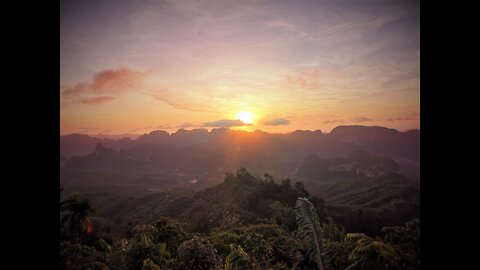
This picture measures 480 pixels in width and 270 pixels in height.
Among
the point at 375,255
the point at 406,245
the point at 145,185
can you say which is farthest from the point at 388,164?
the point at 375,255

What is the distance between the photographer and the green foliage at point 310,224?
2994 millimetres

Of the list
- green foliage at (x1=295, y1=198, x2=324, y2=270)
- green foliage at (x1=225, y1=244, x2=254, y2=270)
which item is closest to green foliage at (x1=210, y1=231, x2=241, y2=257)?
green foliage at (x1=225, y1=244, x2=254, y2=270)

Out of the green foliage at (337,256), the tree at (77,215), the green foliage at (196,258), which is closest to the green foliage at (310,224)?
the green foliage at (337,256)

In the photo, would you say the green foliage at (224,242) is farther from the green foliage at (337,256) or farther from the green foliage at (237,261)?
the green foliage at (237,261)

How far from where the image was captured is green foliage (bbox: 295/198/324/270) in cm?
299

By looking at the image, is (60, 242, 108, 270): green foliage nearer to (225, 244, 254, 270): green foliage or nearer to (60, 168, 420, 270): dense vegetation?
(60, 168, 420, 270): dense vegetation

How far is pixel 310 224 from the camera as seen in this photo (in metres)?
3.01

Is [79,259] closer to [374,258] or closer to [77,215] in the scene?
[374,258]

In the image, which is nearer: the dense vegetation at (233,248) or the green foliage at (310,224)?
the green foliage at (310,224)

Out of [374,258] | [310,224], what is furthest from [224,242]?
[310,224]

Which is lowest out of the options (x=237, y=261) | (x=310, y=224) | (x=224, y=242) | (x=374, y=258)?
(x=224, y=242)

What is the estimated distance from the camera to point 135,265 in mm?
4496

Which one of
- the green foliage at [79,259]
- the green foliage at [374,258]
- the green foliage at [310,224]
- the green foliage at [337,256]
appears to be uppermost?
the green foliage at [310,224]
